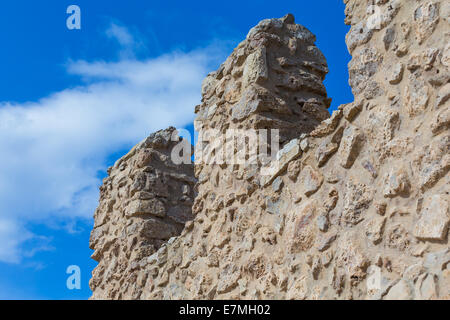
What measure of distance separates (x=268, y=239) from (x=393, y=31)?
165 centimetres

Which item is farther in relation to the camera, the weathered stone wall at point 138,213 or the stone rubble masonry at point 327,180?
the weathered stone wall at point 138,213

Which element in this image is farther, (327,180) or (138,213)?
(138,213)

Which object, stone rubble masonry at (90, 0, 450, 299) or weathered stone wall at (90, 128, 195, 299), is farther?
weathered stone wall at (90, 128, 195, 299)

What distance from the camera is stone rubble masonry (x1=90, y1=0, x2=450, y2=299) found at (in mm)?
2824

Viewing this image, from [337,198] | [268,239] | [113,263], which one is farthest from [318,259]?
[113,263]

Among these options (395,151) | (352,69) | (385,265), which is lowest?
(385,265)

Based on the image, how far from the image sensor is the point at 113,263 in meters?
6.62

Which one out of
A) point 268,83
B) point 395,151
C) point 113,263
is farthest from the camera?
point 113,263

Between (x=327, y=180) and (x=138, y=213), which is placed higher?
(x=138, y=213)

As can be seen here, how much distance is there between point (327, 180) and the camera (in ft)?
11.6

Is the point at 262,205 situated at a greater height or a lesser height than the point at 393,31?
lesser

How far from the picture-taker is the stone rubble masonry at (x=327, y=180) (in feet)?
9.27
